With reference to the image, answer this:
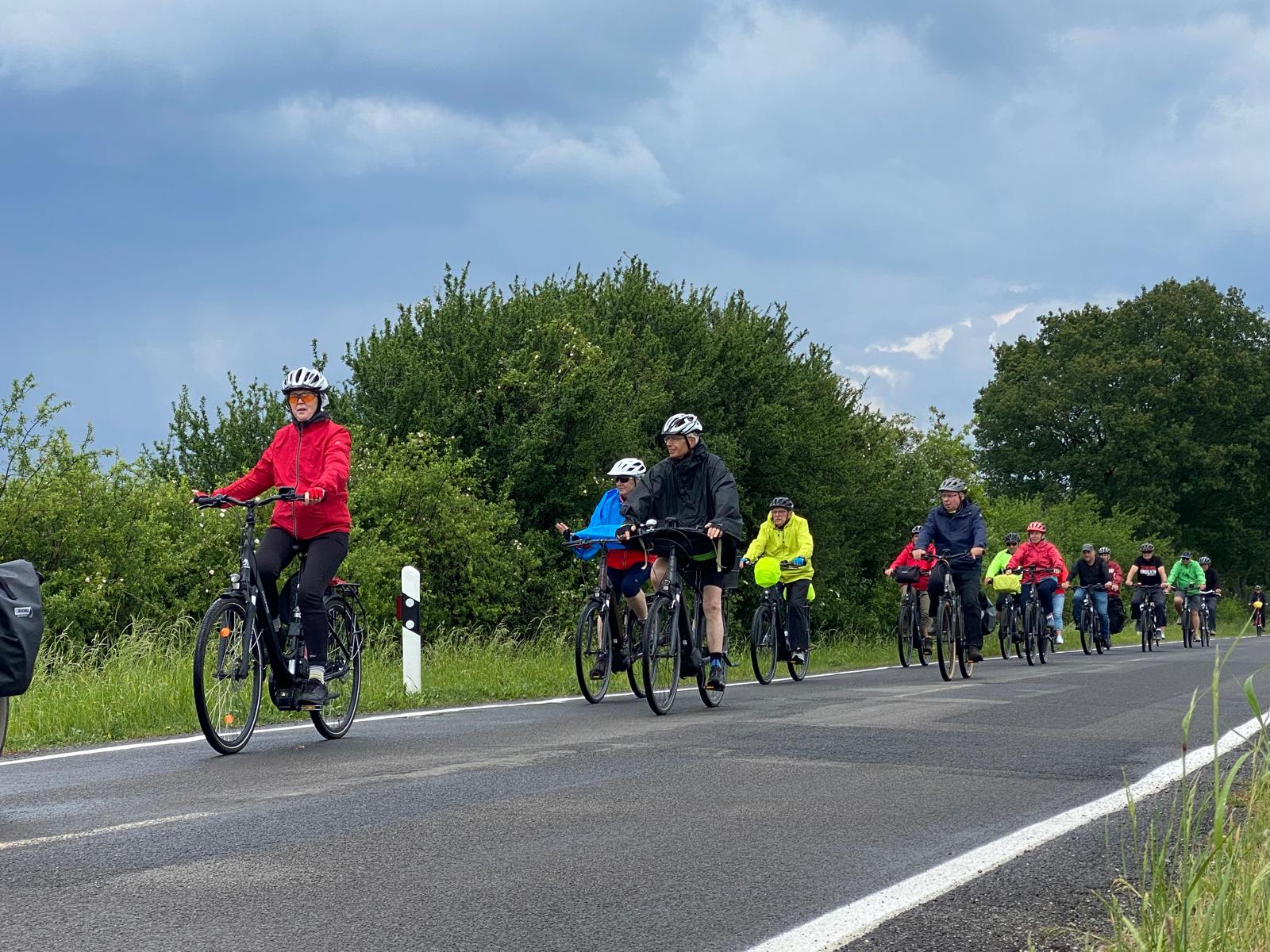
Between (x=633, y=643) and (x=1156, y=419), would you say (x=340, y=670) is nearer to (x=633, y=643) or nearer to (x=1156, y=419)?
(x=633, y=643)

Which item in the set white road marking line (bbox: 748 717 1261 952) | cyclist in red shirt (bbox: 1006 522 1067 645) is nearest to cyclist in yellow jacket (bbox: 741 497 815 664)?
cyclist in red shirt (bbox: 1006 522 1067 645)

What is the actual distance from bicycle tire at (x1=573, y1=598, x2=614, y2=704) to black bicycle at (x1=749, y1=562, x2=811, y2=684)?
353 cm

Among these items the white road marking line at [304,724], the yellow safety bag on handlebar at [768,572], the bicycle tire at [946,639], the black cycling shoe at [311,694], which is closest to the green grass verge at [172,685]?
the white road marking line at [304,724]

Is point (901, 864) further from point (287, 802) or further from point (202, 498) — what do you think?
point (202, 498)

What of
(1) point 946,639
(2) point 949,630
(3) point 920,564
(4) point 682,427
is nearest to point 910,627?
(3) point 920,564

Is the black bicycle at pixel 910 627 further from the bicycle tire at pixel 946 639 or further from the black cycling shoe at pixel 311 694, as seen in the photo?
the black cycling shoe at pixel 311 694

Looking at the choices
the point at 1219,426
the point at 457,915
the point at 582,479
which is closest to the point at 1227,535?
the point at 1219,426

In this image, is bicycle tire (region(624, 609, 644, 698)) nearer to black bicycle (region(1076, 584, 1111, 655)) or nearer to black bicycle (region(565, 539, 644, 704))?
black bicycle (region(565, 539, 644, 704))

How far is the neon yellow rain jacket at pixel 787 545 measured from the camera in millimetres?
16188

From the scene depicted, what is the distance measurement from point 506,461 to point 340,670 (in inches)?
778

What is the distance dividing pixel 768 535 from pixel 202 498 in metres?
8.68

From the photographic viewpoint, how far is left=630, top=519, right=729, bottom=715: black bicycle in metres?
11.0

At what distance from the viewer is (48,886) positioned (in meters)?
4.83

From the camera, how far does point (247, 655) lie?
8.59m
